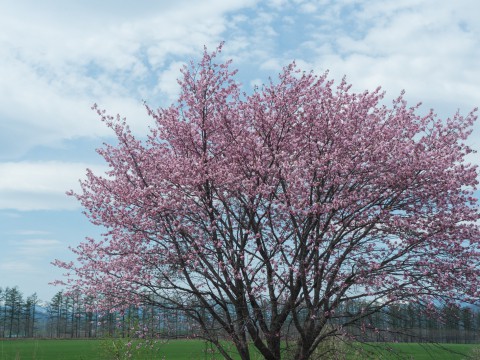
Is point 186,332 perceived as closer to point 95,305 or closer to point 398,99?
point 95,305

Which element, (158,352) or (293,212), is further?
(158,352)

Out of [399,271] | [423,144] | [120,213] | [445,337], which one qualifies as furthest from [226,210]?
[445,337]

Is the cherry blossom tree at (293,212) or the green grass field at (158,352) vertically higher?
the cherry blossom tree at (293,212)

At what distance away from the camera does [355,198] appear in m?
11.9

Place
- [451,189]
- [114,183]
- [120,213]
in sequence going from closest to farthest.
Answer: [451,189], [120,213], [114,183]

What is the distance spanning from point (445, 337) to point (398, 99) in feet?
419

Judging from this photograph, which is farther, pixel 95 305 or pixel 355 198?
pixel 95 305

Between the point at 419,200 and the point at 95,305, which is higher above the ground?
the point at 419,200

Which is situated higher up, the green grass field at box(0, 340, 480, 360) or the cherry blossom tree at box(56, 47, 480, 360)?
the cherry blossom tree at box(56, 47, 480, 360)

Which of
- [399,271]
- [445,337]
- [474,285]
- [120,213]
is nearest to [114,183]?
[120,213]

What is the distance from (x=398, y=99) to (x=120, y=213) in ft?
28.0

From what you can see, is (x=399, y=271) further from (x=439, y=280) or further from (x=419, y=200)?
(x=419, y=200)

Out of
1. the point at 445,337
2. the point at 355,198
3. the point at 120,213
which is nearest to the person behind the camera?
the point at 355,198

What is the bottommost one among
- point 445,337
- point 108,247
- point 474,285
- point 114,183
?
point 445,337
